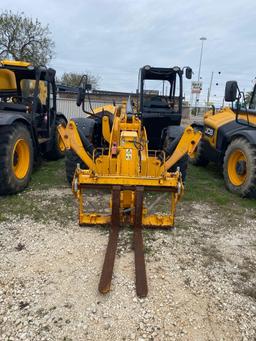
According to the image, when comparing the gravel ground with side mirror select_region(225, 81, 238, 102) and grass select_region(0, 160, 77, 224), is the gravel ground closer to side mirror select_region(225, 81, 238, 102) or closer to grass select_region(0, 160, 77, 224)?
grass select_region(0, 160, 77, 224)

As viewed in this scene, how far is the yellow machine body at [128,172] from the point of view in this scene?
406cm

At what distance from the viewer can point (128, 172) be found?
436 cm

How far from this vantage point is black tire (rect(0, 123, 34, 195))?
Answer: 531 centimetres

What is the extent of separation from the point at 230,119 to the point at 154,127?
1.77 m

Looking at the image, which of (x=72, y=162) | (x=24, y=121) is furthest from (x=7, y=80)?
(x=72, y=162)

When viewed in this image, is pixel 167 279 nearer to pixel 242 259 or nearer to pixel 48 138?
pixel 242 259

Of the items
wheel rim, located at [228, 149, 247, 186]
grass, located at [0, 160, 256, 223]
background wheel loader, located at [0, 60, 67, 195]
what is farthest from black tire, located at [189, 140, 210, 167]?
background wheel loader, located at [0, 60, 67, 195]

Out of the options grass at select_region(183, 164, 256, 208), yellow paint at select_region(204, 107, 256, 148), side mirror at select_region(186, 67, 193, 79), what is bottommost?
grass at select_region(183, 164, 256, 208)

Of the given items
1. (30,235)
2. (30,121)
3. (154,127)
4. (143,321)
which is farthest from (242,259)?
(30,121)

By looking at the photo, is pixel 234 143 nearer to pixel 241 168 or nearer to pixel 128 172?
pixel 241 168

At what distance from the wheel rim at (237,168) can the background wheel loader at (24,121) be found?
386 cm

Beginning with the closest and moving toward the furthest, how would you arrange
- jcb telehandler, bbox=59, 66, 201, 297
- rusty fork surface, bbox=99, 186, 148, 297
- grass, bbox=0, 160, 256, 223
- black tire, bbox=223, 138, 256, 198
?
rusty fork surface, bbox=99, 186, 148, 297 < jcb telehandler, bbox=59, 66, 201, 297 < grass, bbox=0, 160, 256, 223 < black tire, bbox=223, 138, 256, 198

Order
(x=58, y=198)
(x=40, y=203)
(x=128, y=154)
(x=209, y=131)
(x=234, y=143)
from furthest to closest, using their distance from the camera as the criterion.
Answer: (x=209, y=131) → (x=234, y=143) → (x=58, y=198) → (x=40, y=203) → (x=128, y=154)

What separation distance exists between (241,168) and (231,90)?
1425mm
